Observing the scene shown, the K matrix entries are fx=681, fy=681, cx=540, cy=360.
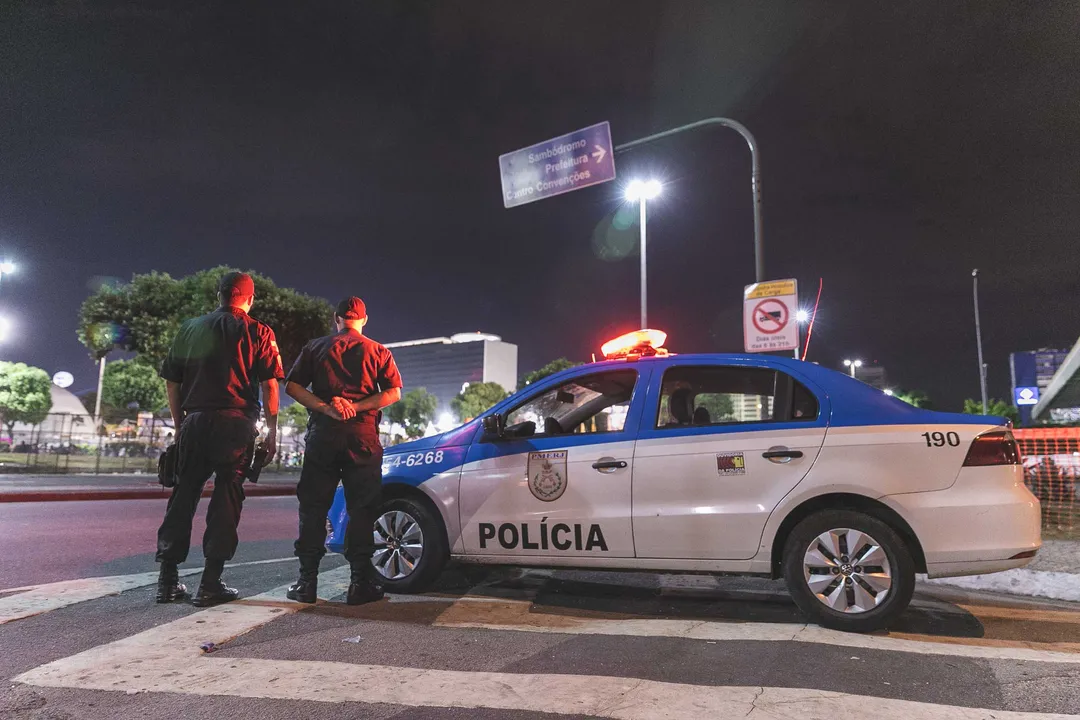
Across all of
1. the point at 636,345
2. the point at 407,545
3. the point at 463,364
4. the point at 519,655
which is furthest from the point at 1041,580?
the point at 463,364

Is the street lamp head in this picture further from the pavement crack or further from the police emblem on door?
the pavement crack

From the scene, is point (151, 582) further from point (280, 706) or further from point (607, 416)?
point (607, 416)

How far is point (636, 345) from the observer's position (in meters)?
5.04

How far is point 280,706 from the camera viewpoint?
8.26 ft

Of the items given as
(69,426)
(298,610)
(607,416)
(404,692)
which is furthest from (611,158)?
(69,426)

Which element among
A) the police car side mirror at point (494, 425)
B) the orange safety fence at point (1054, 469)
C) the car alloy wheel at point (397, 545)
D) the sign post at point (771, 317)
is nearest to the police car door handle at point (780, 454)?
the police car side mirror at point (494, 425)

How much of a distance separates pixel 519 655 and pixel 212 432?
226 centimetres

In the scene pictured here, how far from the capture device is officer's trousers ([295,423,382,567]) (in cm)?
420

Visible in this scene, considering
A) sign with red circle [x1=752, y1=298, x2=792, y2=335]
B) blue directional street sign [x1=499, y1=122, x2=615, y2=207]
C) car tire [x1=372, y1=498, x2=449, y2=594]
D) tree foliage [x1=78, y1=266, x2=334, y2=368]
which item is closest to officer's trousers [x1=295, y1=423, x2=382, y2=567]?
car tire [x1=372, y1=498, x2=449, y2=594]

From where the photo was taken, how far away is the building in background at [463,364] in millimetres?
185625

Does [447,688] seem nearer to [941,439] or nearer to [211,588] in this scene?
[211,588]

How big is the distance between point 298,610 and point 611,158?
34.3ft

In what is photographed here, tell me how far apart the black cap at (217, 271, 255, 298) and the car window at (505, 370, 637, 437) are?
6.31 feet

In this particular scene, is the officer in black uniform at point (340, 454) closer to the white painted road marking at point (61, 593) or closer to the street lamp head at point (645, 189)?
the white painted road marking at point (61, 593)
